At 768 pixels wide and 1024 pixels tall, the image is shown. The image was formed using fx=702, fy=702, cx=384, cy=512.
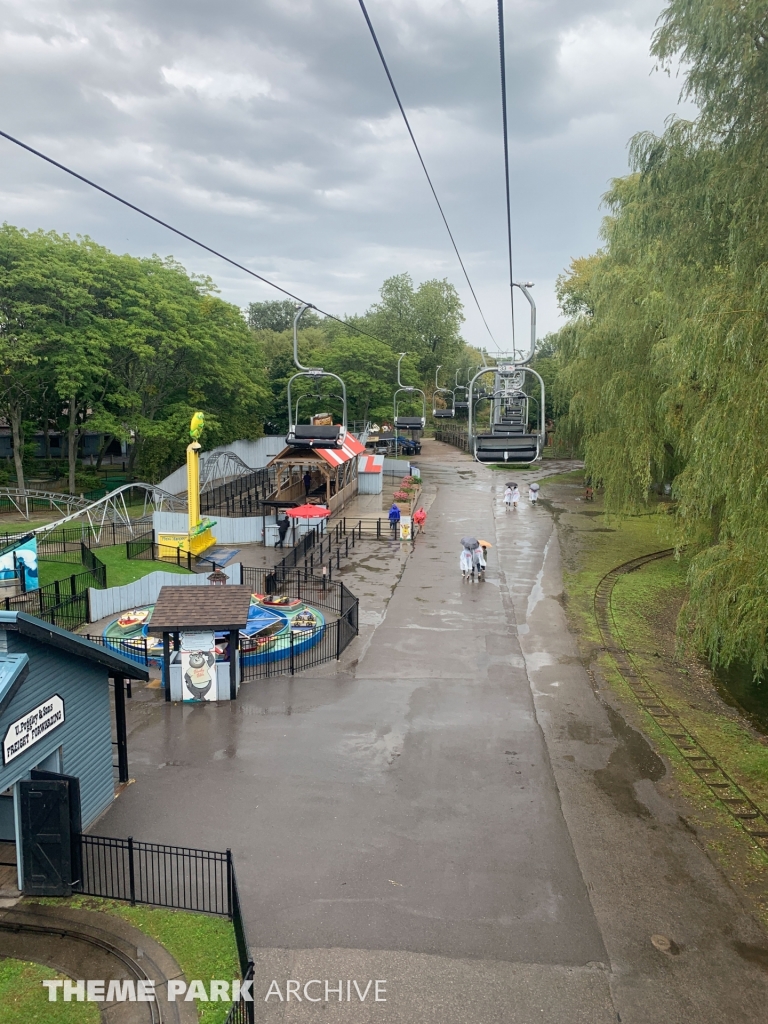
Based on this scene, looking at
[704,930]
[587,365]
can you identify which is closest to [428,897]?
[704,930]

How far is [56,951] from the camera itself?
25.6 ft

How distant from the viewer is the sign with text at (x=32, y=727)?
8422 mm

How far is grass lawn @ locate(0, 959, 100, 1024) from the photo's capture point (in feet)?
22.5

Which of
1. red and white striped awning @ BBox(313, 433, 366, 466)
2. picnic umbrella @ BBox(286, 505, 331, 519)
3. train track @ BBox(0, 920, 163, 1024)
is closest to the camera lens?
train track @ BBox(0, 920, 163, 1024)

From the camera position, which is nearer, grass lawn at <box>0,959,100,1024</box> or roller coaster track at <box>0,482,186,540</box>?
grass lawn at <box>0,959,100,1024</box>

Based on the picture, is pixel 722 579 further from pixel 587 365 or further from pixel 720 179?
pixel 587 365

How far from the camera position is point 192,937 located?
803 cm

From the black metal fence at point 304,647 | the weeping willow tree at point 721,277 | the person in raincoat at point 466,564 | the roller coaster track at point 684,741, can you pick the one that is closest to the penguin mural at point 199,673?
the black metal fence at point 304,647

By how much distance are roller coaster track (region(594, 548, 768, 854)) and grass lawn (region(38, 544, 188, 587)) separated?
1423 cm

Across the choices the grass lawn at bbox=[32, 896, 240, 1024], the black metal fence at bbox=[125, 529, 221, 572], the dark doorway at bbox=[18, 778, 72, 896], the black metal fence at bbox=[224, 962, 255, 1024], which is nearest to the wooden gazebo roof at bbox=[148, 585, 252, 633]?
the dark doorway at bbox=[18, 778, 72, 896]

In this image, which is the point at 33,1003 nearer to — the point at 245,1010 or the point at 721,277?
the point at 245,1010

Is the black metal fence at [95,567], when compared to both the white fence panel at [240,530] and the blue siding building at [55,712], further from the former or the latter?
Answer: the blue siding building at [55,712]

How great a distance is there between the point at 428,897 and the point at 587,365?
23412 millimetres

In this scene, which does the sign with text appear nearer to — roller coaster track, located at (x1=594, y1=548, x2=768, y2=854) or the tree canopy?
roller coaster track, located at (x1=594, y1=548, x2=768, y2=854)
